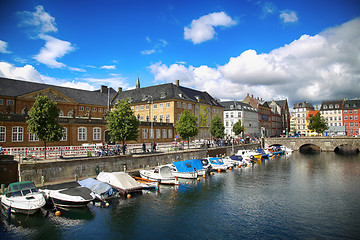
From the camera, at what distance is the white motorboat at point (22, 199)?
63.1 ft

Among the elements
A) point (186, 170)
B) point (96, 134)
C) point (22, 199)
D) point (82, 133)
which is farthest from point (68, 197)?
point (96, 134)

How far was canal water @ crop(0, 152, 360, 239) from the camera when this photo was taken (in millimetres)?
17016

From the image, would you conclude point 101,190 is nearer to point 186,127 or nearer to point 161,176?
point 161,176

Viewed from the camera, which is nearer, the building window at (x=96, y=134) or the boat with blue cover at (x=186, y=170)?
the boat with blue cover at (x=186, y=170)

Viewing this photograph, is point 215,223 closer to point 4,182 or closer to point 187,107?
point 4,182

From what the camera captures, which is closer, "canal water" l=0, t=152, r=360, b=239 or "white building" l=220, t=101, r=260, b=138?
"canal water" l=0, t=152, r=360, b=239

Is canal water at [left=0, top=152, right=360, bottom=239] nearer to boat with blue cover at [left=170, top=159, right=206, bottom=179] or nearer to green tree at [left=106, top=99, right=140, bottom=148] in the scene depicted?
boat with blue cover at [left=170, top=159, right=206, bottom=179]

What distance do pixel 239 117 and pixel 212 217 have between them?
7913 cm

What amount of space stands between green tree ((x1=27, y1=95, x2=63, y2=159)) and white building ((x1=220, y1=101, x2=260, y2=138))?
73.4 metres

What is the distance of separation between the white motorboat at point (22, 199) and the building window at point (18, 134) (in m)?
16.9

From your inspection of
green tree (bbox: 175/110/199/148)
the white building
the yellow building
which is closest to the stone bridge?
the white building

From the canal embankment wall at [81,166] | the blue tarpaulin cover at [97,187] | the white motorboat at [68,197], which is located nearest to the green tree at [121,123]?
the canal embankment wall at [81,166]

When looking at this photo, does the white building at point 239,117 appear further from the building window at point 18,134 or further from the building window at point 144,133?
the building window at point 18,134

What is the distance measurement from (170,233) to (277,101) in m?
131
